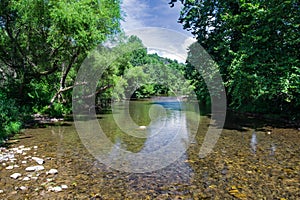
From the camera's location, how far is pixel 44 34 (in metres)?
13.9

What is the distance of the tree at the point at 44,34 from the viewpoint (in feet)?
39.5

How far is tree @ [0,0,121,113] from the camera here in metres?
12.0

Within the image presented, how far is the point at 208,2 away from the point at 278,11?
9.05 metres

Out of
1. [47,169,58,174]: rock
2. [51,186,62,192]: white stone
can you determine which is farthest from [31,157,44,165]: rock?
[51,186,62,192]: white stone

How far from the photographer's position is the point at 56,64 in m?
14.9

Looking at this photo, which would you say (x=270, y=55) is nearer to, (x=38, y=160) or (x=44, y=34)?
(x=38, y=160)

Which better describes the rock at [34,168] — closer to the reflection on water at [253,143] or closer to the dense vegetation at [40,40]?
the dense vegetation at [40,40]

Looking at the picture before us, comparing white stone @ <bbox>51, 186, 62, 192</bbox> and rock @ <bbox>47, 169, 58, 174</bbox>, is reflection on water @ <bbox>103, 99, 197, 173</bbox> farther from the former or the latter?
white stone @ <bbox>51, 186, 62, 192</bbox>

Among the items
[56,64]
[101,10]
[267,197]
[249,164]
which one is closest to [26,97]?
[56,64]

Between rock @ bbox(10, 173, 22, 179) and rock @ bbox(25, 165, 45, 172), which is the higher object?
rock @ bbox(25, 165, 45, 172)

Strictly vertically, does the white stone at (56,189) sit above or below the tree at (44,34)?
below

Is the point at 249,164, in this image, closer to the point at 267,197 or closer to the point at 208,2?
the point at 267,197

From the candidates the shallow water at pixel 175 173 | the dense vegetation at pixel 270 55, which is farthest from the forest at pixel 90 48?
the shallow water at pixel 175 173

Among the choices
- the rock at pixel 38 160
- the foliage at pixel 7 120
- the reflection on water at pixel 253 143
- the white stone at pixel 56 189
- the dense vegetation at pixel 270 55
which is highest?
the dense vegetation at pixel 270 55
